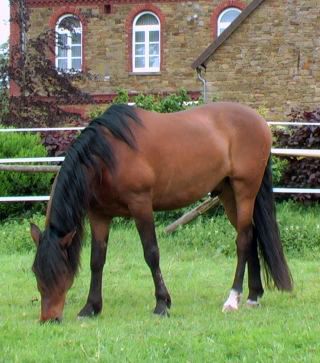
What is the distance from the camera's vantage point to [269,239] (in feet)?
29.7

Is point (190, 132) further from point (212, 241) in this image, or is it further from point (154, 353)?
point (212, 241)

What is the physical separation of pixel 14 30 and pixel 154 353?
29.6 m

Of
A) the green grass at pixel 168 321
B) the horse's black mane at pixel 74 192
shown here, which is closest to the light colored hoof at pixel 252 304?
the green grass at pixel 168 321

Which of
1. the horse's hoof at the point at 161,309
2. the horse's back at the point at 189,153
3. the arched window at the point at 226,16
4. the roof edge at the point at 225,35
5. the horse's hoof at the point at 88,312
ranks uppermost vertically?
the arched window at the point at 226,16

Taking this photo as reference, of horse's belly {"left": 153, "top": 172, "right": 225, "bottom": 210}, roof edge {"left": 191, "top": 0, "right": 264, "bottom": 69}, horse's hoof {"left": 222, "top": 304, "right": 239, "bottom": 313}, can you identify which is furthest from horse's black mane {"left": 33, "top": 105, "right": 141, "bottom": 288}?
roof edge {"left": 191, "top": 0, "right": 264, "bottom": 69}

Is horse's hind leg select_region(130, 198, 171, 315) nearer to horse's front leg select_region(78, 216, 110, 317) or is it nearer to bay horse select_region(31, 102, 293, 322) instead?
bay horse select_region(31, 102, 293, 322)

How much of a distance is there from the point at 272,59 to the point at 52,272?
20.4m

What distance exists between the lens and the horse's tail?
9008mm

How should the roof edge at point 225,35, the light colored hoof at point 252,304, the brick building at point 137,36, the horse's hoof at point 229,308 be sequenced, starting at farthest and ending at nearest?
the brick building at point 137,36 → the roof edge at point 225,35 → the light colored hoof at point 252,304 → the horse's hoof at point 229,308

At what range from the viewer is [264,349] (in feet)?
21.8

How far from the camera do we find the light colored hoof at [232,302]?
849cm

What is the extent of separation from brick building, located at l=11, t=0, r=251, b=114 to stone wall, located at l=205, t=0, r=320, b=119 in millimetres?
7429

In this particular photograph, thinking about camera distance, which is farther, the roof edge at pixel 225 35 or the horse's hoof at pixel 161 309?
the roof edge at pixel 225 35

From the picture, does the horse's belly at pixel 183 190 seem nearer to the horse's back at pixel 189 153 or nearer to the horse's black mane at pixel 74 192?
→ the horse's back at pixel 189 153
